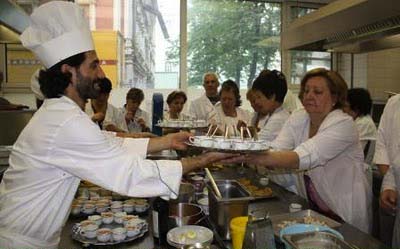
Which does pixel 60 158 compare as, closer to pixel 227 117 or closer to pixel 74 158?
pixel 74 158

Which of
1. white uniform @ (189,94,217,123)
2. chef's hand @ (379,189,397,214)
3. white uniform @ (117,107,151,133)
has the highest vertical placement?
white uniform @ (189,94,217,123)

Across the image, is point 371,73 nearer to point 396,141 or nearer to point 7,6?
point 396,141

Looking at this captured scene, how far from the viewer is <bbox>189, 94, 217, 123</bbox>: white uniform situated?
4213 millimetres

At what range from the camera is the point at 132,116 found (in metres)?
4.37

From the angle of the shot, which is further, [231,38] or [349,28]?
[231,38]

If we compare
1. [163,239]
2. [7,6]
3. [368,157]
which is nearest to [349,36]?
[368,157]

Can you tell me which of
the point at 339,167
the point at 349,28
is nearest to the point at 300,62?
the point at 349,28

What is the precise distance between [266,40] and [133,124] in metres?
2.31

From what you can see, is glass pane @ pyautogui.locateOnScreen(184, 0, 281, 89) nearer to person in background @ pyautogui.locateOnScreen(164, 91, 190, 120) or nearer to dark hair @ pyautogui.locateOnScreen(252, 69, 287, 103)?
person in background @ pyautogui.locateOnScreen(164, 91, 190, 120)

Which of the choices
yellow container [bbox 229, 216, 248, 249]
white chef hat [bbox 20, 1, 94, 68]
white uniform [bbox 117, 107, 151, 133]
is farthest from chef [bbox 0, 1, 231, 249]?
white uniform [bbox 117, 107, 151, 133]

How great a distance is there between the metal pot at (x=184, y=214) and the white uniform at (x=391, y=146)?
111cm

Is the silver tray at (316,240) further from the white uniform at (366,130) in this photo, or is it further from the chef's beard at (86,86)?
the white uniform at (366,130)

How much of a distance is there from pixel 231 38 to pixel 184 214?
4067 millimetres

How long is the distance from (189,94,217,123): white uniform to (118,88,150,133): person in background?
581mm
